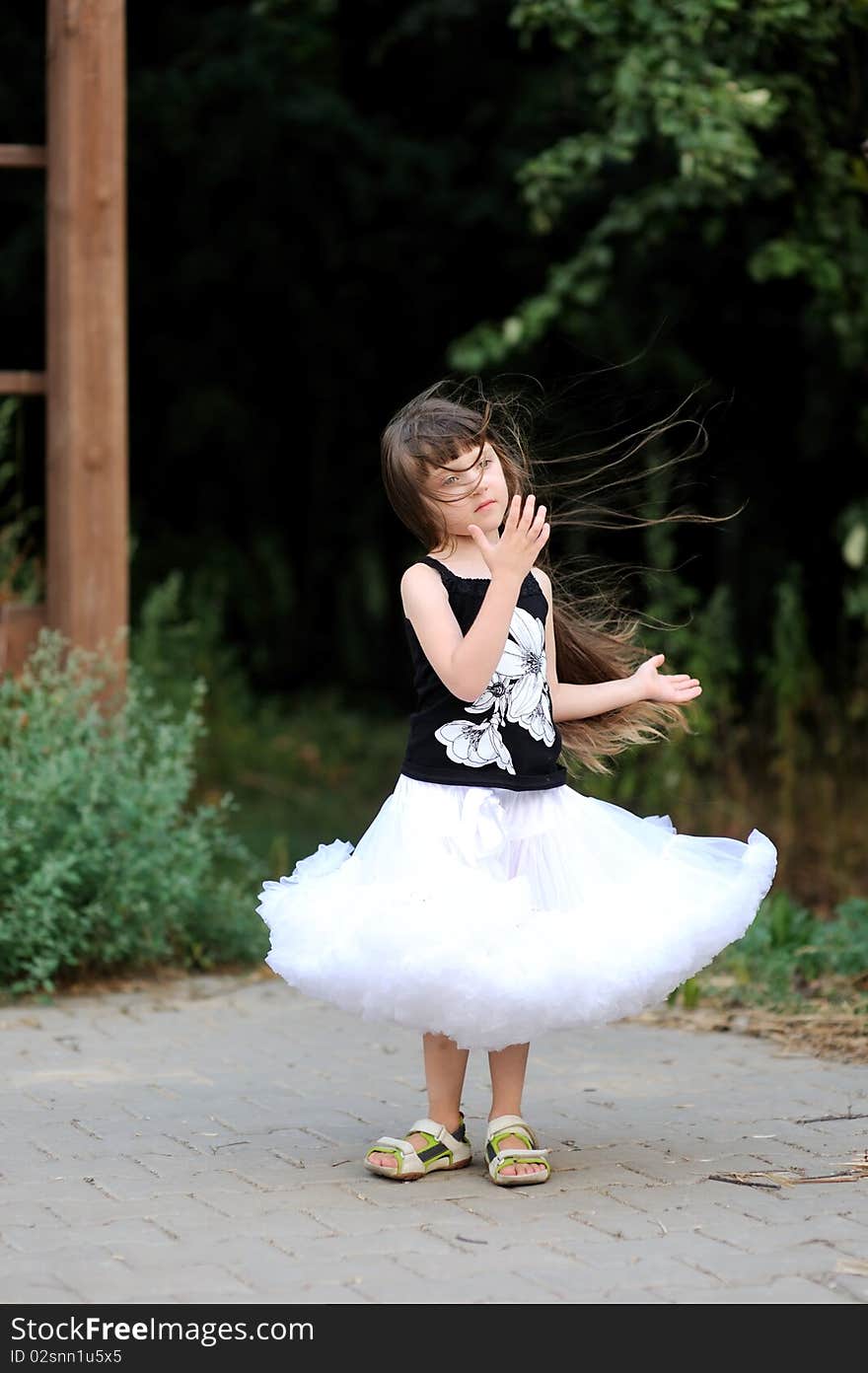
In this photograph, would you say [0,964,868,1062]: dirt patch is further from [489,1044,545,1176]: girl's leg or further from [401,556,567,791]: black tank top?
[401,556,567,791]: black tank top

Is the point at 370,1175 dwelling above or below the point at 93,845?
below

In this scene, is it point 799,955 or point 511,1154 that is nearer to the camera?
point 511,1154

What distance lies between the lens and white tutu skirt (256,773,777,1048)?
11.1 ft

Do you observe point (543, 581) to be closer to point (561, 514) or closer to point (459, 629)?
point (459, 629)

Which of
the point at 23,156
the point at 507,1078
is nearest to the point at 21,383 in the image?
the point at 23,156

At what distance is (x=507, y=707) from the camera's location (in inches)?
144

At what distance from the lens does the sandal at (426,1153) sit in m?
3.60

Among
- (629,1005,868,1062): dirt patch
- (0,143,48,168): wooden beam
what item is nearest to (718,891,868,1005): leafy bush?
(629,1005,868,1062): dirt patch

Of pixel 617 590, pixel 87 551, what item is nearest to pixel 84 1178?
pixel 617 590

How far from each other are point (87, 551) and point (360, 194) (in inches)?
226

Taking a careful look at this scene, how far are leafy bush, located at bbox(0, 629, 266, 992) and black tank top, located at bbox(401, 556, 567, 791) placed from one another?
6.35 feet

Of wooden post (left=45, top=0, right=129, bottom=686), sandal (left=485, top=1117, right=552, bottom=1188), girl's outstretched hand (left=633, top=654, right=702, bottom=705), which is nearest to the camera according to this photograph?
sandal (left=485, top=1117, right=552, bottom=1188)

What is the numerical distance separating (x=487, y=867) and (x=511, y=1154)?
1.89 ft

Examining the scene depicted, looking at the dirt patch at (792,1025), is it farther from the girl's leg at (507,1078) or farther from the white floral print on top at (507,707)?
the white floral print on top at (507,707)
